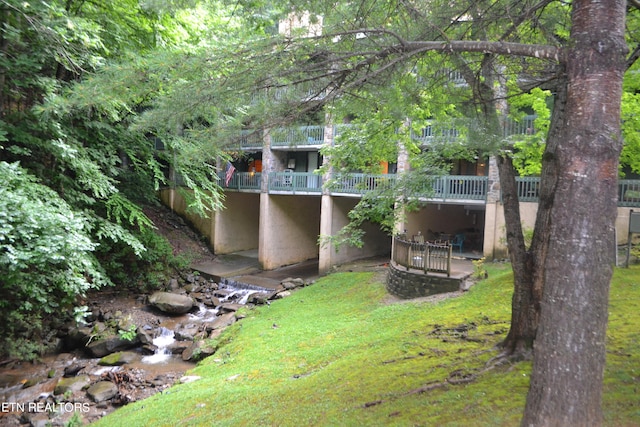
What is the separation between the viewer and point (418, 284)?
12.6 metres

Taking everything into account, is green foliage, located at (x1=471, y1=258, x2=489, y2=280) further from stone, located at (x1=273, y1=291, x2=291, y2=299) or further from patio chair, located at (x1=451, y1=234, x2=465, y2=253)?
stone, located at (x1=273, y1=291, x2=291, y2=299)

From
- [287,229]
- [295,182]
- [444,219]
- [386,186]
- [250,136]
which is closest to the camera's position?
[250,136]

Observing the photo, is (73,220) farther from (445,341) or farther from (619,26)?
(619,26)

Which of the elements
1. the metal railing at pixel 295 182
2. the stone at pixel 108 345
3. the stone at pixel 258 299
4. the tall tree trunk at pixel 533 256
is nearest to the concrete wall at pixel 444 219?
the metal railing at pixel 295 182

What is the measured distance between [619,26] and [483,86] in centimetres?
367

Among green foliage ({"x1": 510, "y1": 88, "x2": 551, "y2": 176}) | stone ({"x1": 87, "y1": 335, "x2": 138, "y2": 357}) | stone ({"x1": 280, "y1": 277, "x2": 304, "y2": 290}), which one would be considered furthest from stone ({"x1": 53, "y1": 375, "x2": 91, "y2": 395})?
green foliage ({"x1": 510, "y1": 88, "x2": 551, "y2": 176})

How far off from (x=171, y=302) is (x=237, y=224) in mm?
9618

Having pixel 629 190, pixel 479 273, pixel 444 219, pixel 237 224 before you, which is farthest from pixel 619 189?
pixel 237 224

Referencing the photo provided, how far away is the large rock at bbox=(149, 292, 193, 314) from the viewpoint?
49.7 feet

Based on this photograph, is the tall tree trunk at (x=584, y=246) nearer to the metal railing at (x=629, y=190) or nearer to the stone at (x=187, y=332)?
the stone at (x=187, y=332)

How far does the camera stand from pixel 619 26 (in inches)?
130

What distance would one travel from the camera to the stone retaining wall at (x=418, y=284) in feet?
39.8

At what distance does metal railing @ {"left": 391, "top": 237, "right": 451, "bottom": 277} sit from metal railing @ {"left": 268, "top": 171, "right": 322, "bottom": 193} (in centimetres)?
724

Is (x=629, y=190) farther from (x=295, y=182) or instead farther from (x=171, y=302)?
(x=171, y=302)
